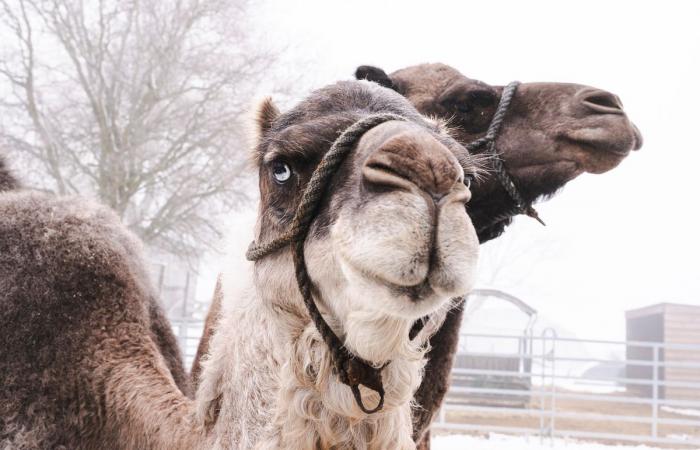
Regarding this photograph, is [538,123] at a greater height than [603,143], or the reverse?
[538,123]

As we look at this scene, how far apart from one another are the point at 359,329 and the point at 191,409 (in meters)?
1.14

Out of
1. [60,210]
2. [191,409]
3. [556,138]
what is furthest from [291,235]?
[556,138]

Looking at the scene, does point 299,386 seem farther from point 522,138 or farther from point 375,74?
point 375,74

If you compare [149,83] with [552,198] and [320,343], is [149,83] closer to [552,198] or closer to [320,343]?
[552,198]

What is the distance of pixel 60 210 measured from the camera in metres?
3.63

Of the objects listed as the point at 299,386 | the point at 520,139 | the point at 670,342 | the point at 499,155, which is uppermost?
the point at 520,139

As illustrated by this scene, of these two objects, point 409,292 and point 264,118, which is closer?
point 409,292

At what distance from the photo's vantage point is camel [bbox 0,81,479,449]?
1797 millimetres

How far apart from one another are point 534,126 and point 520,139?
13 cm

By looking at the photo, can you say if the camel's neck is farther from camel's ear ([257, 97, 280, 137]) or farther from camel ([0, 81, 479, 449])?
camel's ear ([257, 97, 280, 137])

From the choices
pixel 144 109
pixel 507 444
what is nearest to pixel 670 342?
pixel 507 444

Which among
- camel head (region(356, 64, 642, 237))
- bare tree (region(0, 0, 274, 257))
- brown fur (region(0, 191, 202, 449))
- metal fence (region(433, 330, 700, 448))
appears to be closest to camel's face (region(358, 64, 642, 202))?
camel head (region(356, 64, 642, 237))

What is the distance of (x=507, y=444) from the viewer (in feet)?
37.4

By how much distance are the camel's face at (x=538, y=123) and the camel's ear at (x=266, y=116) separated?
117cm
